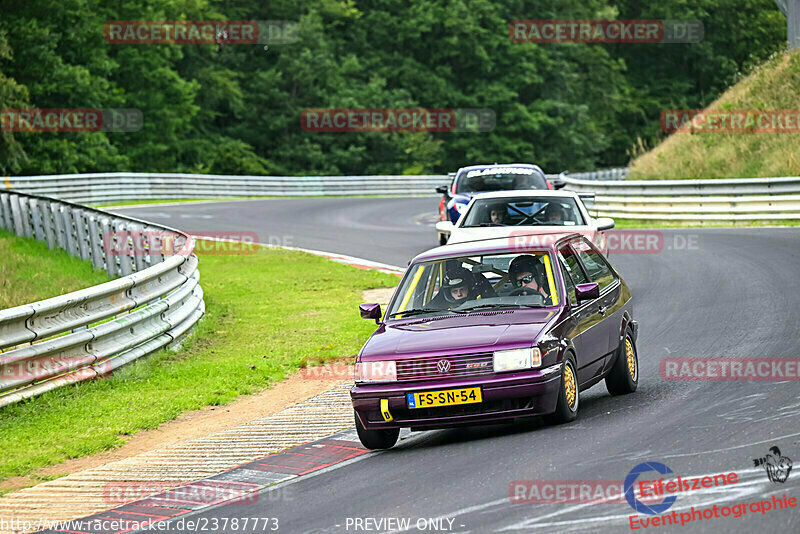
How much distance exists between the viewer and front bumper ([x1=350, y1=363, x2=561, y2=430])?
26.8ft

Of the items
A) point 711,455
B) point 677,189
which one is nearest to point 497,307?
point 711,455

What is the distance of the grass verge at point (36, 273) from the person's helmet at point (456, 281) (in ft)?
24.6

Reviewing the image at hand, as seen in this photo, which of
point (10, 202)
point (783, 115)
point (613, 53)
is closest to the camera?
point (10, 202)

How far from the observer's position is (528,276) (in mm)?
9383

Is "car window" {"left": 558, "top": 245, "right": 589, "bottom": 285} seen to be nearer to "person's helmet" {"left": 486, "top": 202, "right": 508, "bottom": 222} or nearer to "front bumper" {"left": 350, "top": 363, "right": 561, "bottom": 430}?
"front bumper" {"left": 350, "top": 363, "right": 561, "bottom": 430}

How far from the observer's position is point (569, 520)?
6219 mm

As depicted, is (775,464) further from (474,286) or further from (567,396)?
(474,286)

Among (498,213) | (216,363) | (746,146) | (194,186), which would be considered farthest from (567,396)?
(194,186)

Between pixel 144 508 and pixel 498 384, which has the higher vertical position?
pixel 498 384

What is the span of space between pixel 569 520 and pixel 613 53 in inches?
3192

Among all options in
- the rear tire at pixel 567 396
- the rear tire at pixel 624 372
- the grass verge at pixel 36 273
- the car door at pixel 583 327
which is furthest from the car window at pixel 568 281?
the grass verge at pixel 36 273

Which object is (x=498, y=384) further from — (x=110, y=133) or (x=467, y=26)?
(x=467, y=26)

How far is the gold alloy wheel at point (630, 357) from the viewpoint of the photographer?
33.1 ft

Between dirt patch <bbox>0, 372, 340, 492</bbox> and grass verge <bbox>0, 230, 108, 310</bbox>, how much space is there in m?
5.03
